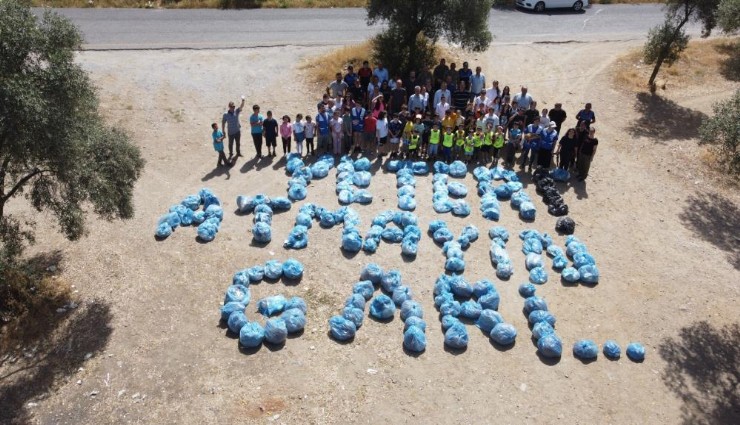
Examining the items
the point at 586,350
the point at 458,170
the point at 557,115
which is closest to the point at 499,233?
the point at 458,170

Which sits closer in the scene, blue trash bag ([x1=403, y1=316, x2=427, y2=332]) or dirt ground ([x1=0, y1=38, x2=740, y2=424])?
dirt ground ([x1=0, y1=38, x2=740, y2=424])

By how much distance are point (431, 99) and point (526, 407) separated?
10.5 metres

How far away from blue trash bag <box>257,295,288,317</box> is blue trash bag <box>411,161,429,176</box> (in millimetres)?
5886

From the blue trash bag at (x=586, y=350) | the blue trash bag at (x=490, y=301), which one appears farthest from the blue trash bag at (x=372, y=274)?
the blue trash bag at (x=586, y=350)

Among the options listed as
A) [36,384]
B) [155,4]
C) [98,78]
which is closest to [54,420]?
[36,384]

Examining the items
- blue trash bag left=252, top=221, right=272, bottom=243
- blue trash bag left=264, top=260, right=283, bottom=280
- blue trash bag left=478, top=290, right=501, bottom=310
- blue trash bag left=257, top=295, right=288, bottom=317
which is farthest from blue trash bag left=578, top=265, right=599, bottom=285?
blue trash bag left=252, top=221, right=272, bottom=243

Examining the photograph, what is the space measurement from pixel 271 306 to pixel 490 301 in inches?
167

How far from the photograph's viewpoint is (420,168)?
50.1 feet

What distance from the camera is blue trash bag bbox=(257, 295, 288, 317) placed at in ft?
35.3

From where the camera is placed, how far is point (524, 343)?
1040cm

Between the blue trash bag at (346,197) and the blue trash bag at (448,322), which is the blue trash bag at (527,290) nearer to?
the blue trash bag at (448,322)

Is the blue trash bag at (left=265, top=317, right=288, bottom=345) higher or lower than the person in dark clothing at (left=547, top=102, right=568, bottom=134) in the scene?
lower

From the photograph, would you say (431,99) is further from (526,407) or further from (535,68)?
(526,407)

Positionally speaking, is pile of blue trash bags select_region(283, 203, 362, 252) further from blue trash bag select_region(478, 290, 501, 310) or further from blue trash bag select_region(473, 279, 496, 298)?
blue trash bag select_region(478, 290, 501, 310)
